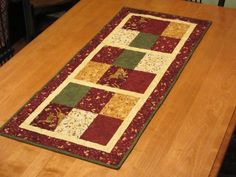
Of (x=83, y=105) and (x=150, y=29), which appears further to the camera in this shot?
(x=150, y=29)

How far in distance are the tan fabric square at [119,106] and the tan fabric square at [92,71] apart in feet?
0.56

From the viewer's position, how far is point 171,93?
1729mm

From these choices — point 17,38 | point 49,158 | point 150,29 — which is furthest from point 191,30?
point 17,38

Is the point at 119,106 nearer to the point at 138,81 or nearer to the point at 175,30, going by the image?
the point at 138,81

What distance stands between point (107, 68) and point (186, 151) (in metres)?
0.62

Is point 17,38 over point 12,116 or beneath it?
beneath

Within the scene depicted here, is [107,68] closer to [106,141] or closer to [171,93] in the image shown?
[171,93]

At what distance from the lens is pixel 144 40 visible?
2123 mm

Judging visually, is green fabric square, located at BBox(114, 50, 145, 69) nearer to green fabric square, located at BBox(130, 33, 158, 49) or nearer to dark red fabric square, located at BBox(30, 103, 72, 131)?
green fabric square, located at BBox(130, 33, 158, 49)

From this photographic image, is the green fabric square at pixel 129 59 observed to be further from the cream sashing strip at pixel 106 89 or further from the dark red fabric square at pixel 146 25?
the dark red fabric square at pixel 146 25

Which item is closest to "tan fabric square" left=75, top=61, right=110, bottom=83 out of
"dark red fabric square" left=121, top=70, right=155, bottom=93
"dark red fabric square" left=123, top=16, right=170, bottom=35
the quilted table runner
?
the quilted table runner

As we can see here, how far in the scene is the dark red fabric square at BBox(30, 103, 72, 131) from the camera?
5.18 ft

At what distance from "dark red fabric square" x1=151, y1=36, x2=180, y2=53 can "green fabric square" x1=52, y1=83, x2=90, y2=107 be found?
0.46 metres

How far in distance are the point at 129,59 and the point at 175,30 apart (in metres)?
0.36
